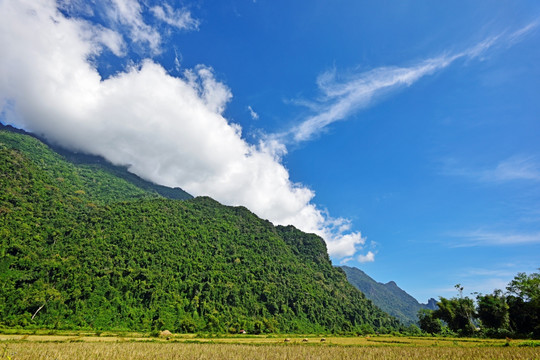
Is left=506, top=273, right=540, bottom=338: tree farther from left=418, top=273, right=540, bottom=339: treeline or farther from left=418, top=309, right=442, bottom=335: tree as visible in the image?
left=418, top=309, right=442, bottom=335: tree

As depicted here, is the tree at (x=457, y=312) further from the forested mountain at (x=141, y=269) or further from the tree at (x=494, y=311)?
the forested mountain at (x=141, y=269)

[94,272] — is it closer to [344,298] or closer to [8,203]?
[8,203]

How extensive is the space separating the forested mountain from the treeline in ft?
154

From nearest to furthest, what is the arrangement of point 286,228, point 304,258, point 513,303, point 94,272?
point 513,303, point 94,272, point 304,258, point 286,228

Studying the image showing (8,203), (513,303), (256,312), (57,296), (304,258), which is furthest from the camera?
(304,258)

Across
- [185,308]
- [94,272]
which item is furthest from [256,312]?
[94,272]

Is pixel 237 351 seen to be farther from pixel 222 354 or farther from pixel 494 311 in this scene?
pixel 494 311

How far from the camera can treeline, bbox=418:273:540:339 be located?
46281mm

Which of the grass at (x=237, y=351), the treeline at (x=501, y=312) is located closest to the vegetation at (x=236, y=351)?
the grass at (x=237, y=351)

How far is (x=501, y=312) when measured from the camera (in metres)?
53.0

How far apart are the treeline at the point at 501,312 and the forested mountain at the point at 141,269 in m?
47.0

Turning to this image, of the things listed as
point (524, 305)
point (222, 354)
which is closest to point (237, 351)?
point (222, 354)

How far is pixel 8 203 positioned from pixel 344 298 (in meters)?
144

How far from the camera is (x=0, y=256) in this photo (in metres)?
70.7
